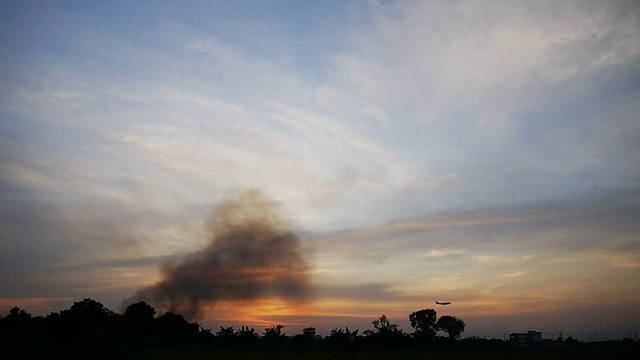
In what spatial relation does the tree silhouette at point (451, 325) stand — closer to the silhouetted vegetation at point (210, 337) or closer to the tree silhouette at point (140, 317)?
the silhouetted vegetation at point (210, 337)

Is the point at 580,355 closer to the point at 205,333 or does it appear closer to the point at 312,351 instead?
the point at 312,351

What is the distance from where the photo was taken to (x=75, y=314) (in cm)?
8600

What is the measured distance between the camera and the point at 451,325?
14362 cm

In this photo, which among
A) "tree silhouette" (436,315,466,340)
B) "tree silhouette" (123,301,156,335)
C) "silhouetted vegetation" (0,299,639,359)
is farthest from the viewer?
"tree silhouette" (436,315,466,340)

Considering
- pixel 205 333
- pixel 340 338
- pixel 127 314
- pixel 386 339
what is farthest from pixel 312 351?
pixel 127 314

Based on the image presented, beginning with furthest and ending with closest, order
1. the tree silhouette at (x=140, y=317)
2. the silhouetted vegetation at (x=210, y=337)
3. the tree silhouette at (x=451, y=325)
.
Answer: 1. the tree silhouette at (x=451, y=325)
2. the tree silhouette at (x=140, y=317)
3. the silhouetted vegetation at (x=210, y=337)

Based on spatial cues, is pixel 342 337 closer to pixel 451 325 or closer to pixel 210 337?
pixel 210 337

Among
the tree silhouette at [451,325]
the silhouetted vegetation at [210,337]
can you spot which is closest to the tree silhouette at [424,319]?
the tree silhouette at [451,325]

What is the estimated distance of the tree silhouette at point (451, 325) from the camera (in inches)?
5610

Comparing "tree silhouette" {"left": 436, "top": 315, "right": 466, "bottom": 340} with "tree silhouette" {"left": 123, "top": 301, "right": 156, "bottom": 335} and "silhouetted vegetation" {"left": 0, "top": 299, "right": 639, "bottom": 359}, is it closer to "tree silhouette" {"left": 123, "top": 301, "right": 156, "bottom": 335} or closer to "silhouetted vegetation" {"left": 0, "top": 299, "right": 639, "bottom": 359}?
"silhouetted vegetation" {"left": 0, "top": 299, "right": 639, "bottom": 359}

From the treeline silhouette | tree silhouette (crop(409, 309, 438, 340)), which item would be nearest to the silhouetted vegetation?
the treeline silhouette

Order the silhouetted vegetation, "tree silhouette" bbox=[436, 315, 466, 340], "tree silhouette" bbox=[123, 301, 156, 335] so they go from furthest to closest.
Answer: "tree silhouette" bbox=[436, 315, 466, 340]
"tree silhouette" bbox=[123, 301, 156, 335]
the silhouetted vegetation

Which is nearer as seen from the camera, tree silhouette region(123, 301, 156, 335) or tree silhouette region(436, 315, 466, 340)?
tree silhouette region(123, 301, 156, 335)

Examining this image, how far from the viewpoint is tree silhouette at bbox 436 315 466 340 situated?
142 metres
